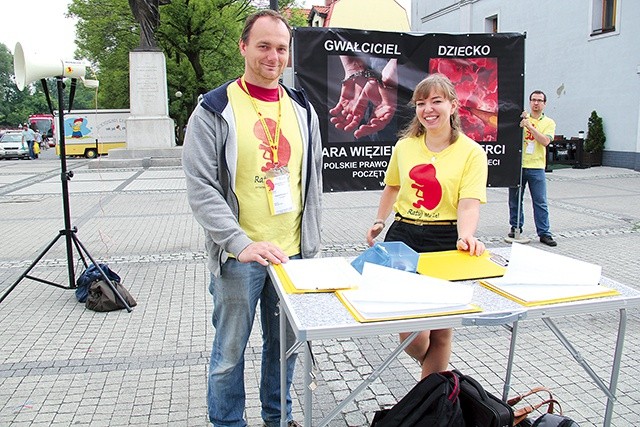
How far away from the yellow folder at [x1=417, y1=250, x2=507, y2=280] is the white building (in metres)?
16.0

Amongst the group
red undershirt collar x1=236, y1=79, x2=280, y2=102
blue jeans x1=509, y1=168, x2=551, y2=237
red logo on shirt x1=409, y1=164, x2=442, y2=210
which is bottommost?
blue jeans x1=509, y1=168, x2=551, y2=237

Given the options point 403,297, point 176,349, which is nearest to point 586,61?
point 176,349

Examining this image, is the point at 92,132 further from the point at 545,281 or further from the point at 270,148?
the point at 545,281

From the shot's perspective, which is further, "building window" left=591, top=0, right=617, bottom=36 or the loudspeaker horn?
"building window" left=591, top=0, right=617, bottom=36

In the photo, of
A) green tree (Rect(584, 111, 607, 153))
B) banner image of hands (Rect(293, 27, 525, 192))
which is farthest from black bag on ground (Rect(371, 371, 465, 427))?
green tree (Rect(584, 111, 607, 153))

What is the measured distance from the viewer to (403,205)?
291cm

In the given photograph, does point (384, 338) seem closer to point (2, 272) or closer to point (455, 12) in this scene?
point (2, 272)

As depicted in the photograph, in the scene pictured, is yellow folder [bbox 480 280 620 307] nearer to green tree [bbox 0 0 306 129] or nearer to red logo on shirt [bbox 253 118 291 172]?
red logo on shirt [bbox 253 118 291 172]

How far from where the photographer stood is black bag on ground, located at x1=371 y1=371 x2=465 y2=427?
2230mm

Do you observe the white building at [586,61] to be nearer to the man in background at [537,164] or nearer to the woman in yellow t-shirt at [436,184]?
the man in background at [537,164]

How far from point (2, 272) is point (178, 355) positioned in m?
3.27

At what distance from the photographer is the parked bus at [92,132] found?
2836 centimetres

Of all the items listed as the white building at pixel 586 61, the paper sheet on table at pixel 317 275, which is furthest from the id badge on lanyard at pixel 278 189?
the white building at pixel 586 61

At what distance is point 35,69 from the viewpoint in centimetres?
461
